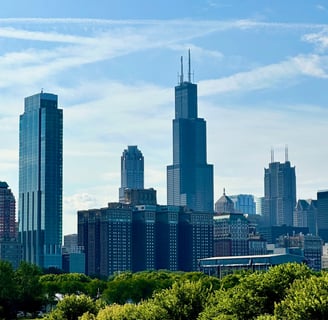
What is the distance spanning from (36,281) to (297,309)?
81224 mm

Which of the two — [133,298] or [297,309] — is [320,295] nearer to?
[297,309]

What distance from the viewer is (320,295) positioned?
67000mm

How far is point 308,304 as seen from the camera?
65.7 m

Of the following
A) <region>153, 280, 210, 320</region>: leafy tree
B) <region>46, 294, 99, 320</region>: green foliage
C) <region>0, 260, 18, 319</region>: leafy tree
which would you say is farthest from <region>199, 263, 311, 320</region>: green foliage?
<region>0, 260, 18, 319</region>: leafy tree

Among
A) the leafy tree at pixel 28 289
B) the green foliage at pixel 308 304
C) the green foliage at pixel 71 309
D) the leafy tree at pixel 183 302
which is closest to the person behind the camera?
the green foliage at pixel 308 304

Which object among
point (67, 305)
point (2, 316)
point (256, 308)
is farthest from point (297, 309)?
point (2, 316)

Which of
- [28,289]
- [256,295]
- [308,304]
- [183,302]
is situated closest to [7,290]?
[28,289]

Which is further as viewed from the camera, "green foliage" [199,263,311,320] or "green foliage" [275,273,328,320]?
"green foliage" [199,263,311,320]

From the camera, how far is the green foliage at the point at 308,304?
216ft

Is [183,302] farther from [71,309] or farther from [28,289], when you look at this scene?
[28,289]

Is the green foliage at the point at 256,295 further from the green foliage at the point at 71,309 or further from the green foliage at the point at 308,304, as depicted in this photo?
the green foliage at the point at 71,309

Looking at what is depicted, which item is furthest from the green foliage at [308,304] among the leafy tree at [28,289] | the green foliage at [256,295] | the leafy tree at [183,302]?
the leafy tree at [28,289]

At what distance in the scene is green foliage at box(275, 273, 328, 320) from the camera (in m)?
65.8

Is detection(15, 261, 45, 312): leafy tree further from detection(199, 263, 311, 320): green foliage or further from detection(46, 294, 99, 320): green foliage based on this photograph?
detection(199, 263, 311, 320): green foliage
